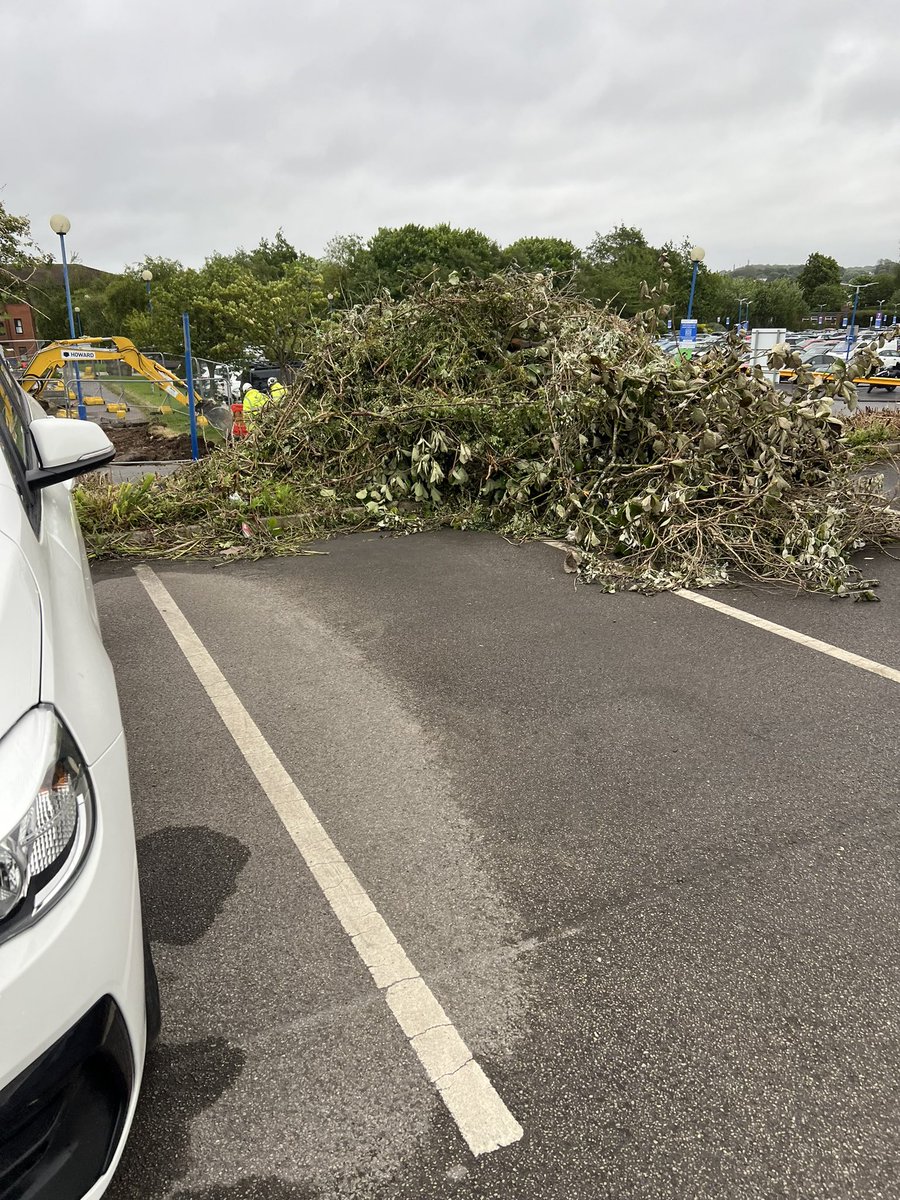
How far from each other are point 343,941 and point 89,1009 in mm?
1156

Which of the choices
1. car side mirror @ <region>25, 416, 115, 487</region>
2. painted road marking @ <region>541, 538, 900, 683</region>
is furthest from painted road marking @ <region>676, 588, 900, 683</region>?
car side mirror @ <region>25, 416, 115, 487</region>

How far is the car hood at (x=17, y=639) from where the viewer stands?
1.51 m

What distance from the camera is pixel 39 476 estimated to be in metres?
2.52

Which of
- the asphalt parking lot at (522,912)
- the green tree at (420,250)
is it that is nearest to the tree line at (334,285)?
the green tree at (420,250)

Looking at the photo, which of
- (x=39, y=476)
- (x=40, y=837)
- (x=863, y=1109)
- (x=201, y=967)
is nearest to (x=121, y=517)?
(x=39, y=476)

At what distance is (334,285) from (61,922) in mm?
53689

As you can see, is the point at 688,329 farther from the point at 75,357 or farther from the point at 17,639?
the point at 17,639

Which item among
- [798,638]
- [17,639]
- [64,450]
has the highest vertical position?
[64,450]

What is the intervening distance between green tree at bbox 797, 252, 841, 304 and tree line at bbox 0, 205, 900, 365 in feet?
0.51

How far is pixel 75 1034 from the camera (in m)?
1.38

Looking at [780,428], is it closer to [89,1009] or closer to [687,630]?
[687,630]

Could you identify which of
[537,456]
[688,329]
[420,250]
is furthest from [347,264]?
[537,456]

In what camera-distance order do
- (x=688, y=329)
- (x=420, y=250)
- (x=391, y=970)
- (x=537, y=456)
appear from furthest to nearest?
(x=420, y=250) < (x=688, y=329) < (x=537, y=456) < (x=391, y=970)

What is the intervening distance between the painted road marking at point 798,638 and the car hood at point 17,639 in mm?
4157
